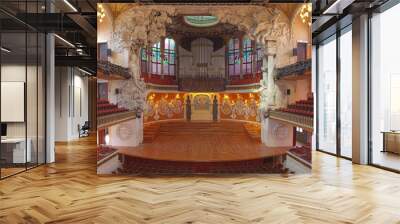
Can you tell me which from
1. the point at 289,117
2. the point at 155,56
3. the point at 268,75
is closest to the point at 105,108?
the point at 155,56

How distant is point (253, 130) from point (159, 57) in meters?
2.29

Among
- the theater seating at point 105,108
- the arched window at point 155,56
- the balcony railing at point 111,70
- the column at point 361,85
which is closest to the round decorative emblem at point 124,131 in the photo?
the theater seating at point 105,108

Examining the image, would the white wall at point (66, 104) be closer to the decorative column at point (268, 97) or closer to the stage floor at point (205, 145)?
the stage floor at point (205, 145)

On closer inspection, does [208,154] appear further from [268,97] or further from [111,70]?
[111,70]

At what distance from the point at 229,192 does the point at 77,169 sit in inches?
143

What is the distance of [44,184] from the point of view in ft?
18.6

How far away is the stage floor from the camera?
256 inches

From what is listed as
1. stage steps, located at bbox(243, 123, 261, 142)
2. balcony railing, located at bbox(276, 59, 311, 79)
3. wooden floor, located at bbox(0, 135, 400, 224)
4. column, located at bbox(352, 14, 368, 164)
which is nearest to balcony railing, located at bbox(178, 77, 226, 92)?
stage steps, located at bbox(243, 123, 261, 142)

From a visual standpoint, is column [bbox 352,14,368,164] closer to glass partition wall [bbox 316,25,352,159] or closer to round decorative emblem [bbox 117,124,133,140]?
glass partition wall [bbox 316,25,352,159]

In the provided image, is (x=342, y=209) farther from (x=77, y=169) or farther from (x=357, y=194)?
(x=77, y=169)

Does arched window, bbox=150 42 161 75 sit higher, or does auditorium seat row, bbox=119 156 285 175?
arched window, bbox=150 42 161 75

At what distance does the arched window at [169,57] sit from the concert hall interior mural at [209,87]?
0.02 metres

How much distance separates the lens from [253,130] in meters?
6.50

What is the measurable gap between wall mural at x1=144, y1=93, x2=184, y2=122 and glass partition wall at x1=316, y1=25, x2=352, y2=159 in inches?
174
